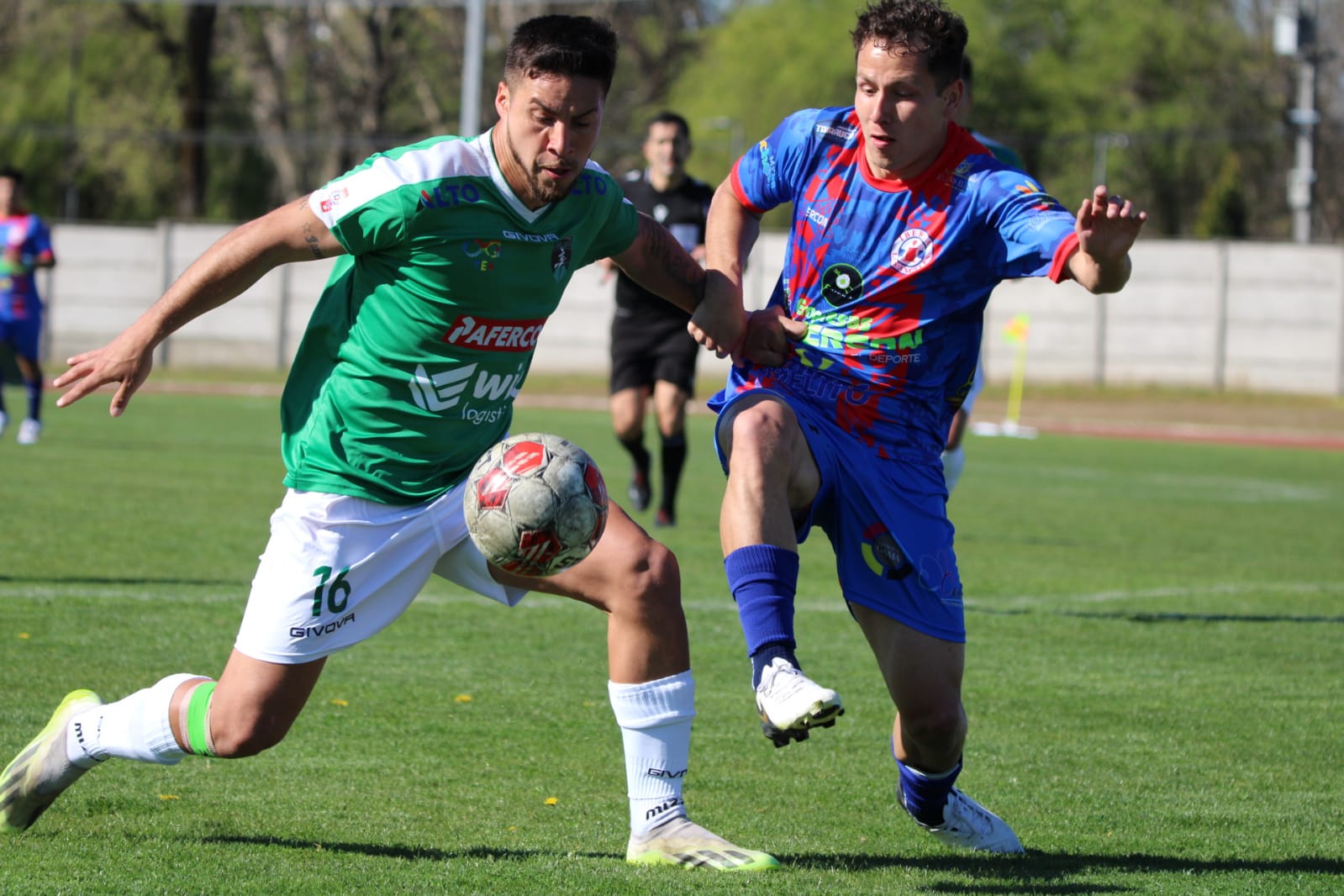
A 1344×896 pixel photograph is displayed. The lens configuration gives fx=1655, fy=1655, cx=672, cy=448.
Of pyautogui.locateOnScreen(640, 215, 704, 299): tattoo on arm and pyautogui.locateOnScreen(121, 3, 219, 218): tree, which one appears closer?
pyautogui.locateOnScreen(640, 215, 704, 299): tattoo on arm

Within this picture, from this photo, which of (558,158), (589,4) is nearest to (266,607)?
(558,158)

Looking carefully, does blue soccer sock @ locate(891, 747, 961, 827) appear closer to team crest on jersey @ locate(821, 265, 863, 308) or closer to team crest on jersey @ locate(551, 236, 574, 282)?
team crest on jersey @ locate(821, 265, 863, 308)

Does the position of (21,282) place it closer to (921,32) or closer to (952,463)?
(952,463)

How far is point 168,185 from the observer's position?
1865 inches

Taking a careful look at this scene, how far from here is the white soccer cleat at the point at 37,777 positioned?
417 centimetres

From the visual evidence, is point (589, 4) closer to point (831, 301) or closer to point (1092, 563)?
point (1092, 563)

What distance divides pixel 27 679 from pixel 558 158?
3178 millimetres

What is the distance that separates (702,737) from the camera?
562cm

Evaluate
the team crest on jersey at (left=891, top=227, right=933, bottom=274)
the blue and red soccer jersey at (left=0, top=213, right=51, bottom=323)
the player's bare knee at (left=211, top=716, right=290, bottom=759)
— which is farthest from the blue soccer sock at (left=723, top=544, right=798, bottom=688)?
the blue and red soccer jersey at (left=0, top=213, right=51, bottom=323)

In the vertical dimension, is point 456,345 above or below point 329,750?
above

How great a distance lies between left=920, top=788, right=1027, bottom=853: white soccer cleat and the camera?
4.44 metres

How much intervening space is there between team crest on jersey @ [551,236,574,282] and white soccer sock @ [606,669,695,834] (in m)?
1.04

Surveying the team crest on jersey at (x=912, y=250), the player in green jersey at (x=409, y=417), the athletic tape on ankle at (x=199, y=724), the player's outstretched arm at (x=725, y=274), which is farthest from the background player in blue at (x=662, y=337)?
the athletic tape on ankle at (x=199, y=724)

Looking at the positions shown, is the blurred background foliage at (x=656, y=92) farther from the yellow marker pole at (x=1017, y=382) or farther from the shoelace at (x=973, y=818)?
the shoelace at (x=973, y=818)
